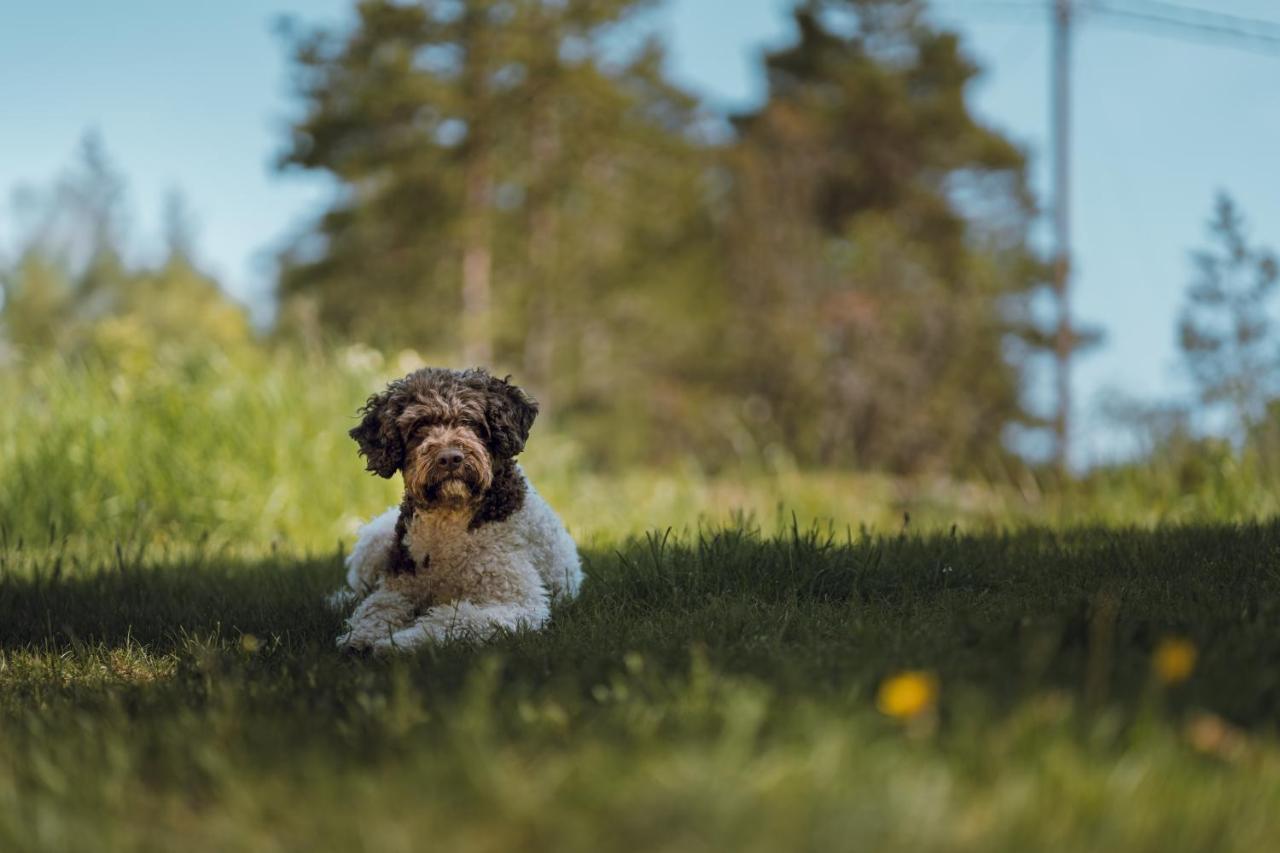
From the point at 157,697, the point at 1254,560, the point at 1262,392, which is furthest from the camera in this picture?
the point at 1262,392

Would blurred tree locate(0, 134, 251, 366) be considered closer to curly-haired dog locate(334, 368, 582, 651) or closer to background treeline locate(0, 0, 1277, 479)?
background treeline locate(0, 0, 1277, 479)

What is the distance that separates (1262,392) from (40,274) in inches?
1615

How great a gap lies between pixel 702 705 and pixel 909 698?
0.53m

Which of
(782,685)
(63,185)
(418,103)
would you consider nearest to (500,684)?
(782,685)

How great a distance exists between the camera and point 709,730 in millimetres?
2689

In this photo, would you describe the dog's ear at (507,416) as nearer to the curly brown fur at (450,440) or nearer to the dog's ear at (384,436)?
the curly brown fur at (450,440)

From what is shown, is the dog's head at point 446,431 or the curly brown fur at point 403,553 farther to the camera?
the curly brown fur at point 403,553

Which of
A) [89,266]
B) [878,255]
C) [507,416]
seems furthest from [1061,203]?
[89,266]

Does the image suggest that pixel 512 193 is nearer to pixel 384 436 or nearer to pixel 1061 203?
pixel 1061 203

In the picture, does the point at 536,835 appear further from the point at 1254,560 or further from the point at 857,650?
the point at 1254,560

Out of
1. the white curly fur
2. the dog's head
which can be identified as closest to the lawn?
the white curly fur

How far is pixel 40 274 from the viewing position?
41.2 m

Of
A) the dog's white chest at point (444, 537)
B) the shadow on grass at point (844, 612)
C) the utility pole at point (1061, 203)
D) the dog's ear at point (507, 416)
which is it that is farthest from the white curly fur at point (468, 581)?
the utility pole at point (1061, 203)

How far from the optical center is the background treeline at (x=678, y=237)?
19.3m
